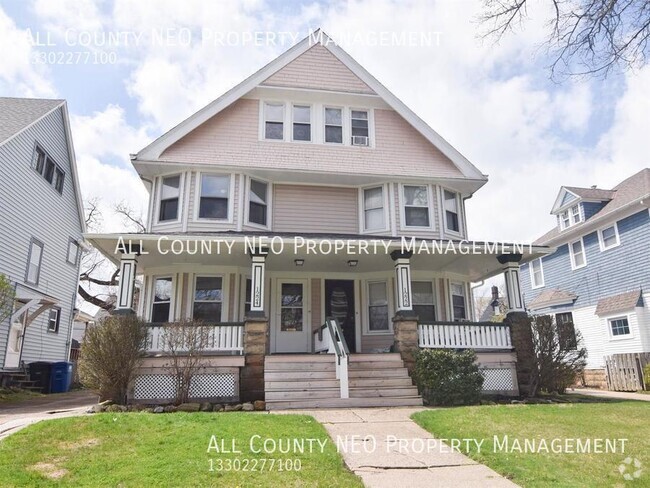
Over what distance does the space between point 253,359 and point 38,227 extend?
11485 millimetres

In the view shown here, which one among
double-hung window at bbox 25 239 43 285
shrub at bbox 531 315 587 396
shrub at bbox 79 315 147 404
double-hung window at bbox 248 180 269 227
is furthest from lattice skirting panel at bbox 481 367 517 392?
double-hung window at bbox 25 239 43 285

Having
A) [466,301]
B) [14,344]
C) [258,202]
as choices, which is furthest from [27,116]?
[466,301]

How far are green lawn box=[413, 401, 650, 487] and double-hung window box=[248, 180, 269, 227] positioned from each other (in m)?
6.76

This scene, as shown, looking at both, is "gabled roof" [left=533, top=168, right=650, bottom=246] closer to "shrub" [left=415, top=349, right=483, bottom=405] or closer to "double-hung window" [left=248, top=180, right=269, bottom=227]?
"shrub" [left=415, top=349, right=483, bottom=405]

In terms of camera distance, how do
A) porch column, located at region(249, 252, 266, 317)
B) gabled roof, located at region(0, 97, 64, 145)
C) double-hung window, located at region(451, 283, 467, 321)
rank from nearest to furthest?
porch column, located at region(249, 252, 266, 317)
double-hung window, located at region(451, 283, 467, 321)
gabled roof, located at region(0, 97, 64, 145)

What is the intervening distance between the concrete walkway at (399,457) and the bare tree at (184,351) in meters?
3.09

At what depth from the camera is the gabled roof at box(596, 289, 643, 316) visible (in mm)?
15641

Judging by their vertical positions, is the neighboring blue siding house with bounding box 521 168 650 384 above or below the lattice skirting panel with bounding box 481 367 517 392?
above

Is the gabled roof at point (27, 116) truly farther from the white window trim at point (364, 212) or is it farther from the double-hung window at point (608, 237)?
the double-hung window at point (608, 237)

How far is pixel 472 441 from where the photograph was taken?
5555mm

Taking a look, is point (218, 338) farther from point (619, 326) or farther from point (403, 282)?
point (619, 326)

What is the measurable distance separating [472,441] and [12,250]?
49.2ft

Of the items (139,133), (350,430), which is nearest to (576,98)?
(350,430)

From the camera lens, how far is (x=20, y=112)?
51.9ft
